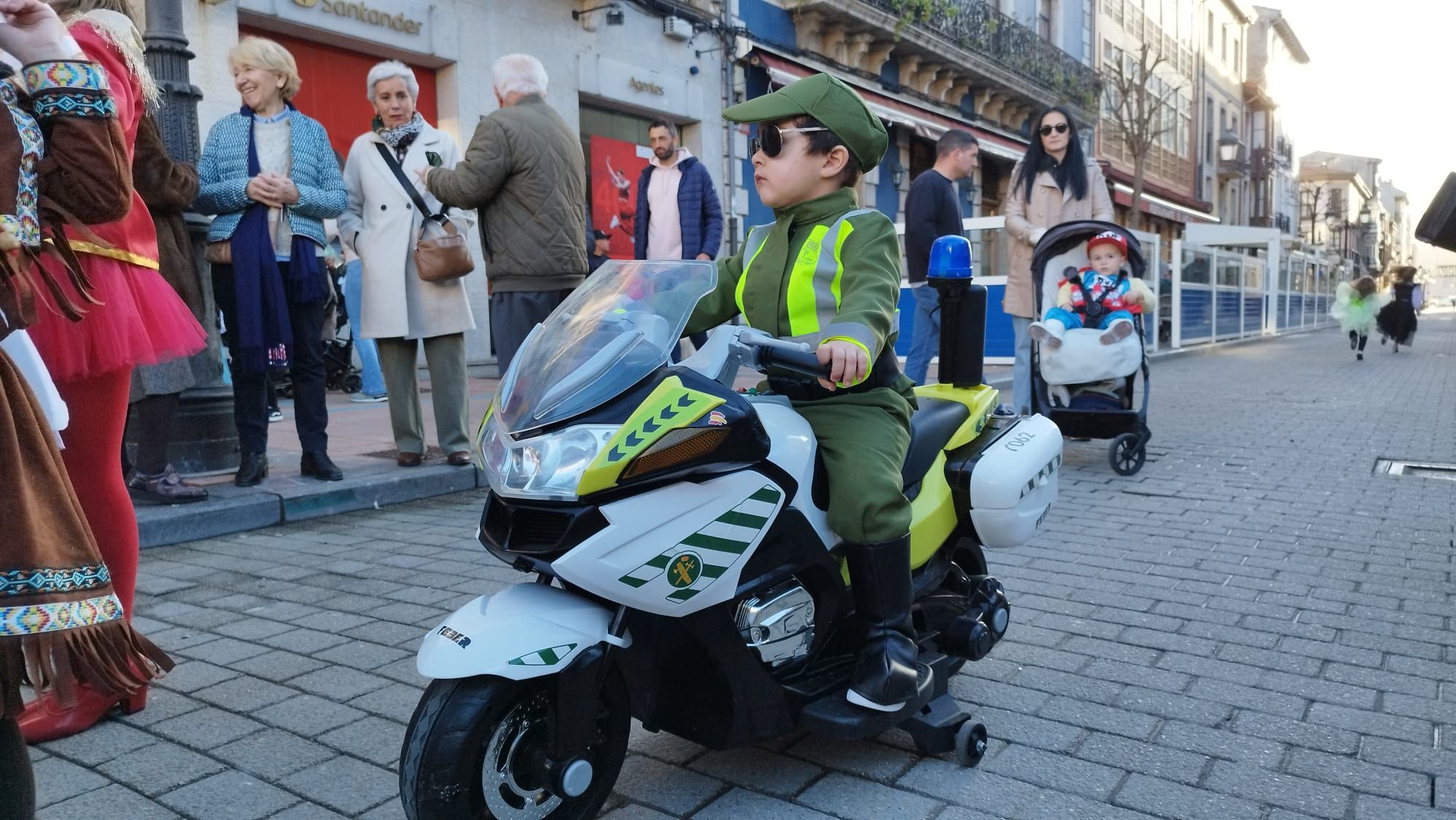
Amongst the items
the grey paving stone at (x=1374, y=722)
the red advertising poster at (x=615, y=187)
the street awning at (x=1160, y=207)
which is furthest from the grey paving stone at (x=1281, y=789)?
the street awning at (x=1160, y=207)

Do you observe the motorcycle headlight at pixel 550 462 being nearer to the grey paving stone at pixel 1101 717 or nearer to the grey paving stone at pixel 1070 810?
the grey paving stone at pixel 1070 810

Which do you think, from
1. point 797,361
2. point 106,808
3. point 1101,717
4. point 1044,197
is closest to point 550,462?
point 797,361

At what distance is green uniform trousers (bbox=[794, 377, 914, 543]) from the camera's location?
7.68 feet

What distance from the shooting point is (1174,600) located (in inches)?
154

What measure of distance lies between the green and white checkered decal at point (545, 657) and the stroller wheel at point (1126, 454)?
16.9 ft

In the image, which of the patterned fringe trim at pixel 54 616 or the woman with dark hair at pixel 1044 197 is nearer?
the patterned fringe trim at pixel 54 616

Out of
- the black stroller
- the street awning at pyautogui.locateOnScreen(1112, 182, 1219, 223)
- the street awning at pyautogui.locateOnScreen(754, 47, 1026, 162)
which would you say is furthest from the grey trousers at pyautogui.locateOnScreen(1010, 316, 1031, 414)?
the street awning at pyautogui.locateOnScreen(1112, 182, 1219, 223)

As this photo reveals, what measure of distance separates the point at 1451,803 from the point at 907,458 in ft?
4.32

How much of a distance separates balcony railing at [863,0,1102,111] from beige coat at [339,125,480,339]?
14411 mm

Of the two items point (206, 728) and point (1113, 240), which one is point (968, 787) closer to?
point (206, 728)

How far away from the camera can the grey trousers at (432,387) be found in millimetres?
6164

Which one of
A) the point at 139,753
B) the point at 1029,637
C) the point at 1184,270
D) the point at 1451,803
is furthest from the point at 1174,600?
the point at 1184,270

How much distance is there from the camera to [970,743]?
2492 millimetres

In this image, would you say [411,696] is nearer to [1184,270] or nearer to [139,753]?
[139,753]
